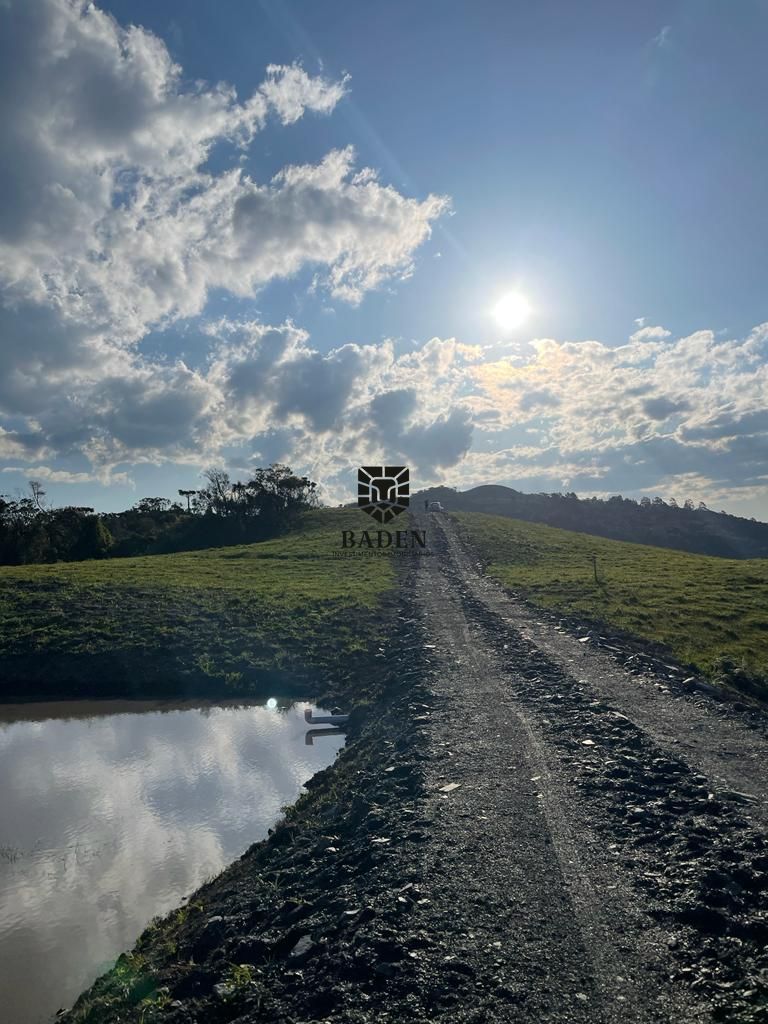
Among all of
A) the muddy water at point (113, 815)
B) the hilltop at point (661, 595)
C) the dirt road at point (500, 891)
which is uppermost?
the hilltop at point (661, 595)

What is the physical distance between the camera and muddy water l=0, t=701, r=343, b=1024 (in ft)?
30.9

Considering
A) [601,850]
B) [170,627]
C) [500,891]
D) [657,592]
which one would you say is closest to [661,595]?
[657,592]

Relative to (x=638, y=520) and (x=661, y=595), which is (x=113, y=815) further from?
(x=638, y=520)

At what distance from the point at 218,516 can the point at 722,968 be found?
89132 millimetres

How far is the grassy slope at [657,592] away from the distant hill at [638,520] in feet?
327

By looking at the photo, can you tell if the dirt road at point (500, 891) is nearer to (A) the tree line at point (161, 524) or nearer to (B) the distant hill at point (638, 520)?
(A) the tree line at point (161, 524)

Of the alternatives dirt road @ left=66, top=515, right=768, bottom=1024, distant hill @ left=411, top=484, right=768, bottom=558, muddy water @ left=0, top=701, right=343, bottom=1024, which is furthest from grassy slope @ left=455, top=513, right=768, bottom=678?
distant hill @ left=411, top=484, right=768, bottom=558

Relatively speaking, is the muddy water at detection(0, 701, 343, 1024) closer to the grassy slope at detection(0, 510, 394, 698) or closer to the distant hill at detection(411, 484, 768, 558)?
the grassy slope at detection(0, 510, 394, 698)

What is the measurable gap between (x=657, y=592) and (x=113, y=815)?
31.4m

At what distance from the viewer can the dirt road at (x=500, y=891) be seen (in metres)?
6.55

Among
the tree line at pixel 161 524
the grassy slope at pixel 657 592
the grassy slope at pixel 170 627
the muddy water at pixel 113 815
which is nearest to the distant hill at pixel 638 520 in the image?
the tree line at pixel 161 524

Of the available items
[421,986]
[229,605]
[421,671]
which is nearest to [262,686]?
[421,671]

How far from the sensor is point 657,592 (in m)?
36.8

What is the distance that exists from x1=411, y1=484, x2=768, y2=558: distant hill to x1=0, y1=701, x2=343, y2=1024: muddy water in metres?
137
